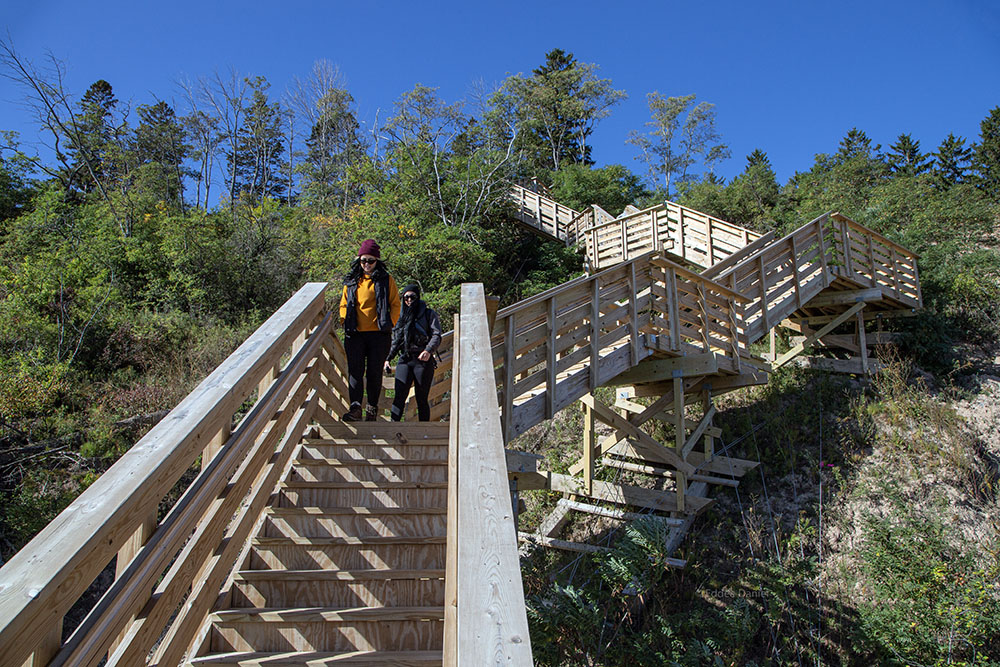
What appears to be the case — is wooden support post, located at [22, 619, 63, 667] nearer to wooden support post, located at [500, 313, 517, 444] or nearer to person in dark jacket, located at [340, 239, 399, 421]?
person in dark jacket, located at [340, 239, 399, 421]

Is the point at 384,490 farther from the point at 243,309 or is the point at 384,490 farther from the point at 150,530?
the point at 243,309

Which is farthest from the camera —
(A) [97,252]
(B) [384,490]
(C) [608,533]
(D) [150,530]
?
(A) [97,252]

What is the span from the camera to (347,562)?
11.2ft

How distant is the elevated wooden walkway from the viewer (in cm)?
153

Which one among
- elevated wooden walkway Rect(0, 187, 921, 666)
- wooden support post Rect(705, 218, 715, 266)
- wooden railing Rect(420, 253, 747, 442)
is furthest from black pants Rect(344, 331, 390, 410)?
wooden support post Rect(705, 218, 715, 266)

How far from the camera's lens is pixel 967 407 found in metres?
10.6

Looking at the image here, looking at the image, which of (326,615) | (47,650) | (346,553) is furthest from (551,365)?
(47,650)

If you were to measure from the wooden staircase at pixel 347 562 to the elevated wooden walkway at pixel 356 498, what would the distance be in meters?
0.01

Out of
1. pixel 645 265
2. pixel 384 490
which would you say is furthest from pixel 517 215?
pixel 384 490

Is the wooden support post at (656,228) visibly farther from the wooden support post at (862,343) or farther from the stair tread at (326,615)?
the stair tread at (326,615)

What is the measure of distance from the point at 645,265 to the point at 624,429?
2.22 m

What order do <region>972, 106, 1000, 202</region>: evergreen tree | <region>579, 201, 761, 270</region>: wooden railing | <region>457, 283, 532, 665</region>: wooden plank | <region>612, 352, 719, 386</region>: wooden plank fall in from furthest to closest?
<region>972, 106, 1000, 202</region>: evergreen tree < <region>579, 201, 761, 270</region>: wooden railing < <region>612, 352, 719, 386</region>: wooden plank < <region>457, 283, 532, 665</region>: wooden plank

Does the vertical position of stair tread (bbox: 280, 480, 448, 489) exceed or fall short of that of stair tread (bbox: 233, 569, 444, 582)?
it exceeds it

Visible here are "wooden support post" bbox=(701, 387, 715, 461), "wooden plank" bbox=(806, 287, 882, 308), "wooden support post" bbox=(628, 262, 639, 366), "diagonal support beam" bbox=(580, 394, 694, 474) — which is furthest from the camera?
"wooden plank" bbox=(806, 287, 882, 308)
